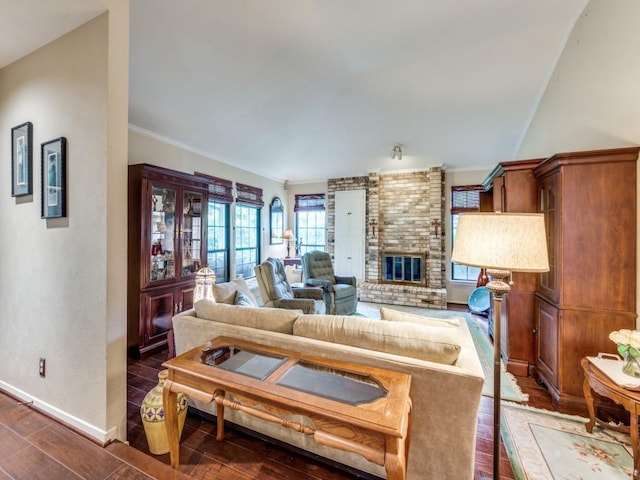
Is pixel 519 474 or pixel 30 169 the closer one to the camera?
pixel 519 474

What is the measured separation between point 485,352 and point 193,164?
4878mm

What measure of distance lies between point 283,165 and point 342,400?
4.97 m

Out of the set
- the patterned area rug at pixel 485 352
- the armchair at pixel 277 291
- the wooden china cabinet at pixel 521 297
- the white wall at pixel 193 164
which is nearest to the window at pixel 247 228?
the white wall at pixel 193 164

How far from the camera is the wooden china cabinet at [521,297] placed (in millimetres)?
2635

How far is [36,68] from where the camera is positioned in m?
1.98

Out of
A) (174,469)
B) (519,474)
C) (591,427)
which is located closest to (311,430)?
(174,469)

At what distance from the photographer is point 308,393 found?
1.19 metres

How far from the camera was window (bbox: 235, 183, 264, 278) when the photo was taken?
17.4 ft

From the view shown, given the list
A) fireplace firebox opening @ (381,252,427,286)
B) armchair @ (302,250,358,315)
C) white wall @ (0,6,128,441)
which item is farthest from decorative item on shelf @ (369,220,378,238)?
white wall @ (0,6,128,441)

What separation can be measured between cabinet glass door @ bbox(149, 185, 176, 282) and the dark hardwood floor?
153cm

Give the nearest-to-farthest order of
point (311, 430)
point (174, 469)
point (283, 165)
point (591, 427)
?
point (311, 430) < point (174, 469) < point (591, 427) < point (283, 165)

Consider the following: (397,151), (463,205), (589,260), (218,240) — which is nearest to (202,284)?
(218,240)

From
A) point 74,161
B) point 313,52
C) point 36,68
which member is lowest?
point 74,161

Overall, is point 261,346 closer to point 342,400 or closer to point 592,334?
point 342,400
